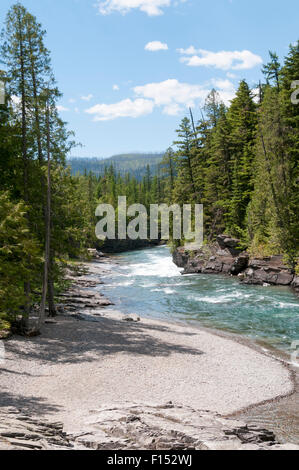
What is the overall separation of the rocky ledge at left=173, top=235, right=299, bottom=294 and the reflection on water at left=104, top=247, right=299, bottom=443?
4.76ft

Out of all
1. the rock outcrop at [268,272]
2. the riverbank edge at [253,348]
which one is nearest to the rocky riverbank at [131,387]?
the riverbank edge at [253,348]

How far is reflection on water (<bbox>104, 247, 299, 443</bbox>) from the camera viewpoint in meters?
12.1

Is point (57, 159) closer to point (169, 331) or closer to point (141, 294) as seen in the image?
point (169, 331)

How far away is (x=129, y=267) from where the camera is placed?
52.5 m

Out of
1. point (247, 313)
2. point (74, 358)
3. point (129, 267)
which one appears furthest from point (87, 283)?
point (74, 358)

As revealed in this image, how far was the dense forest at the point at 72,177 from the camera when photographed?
1783cm

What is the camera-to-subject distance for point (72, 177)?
44.4 meters

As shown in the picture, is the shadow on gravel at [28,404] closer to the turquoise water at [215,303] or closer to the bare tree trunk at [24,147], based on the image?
the bare tree trunk at [24,147]

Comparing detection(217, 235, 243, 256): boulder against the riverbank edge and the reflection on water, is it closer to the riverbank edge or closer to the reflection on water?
the reflection on water

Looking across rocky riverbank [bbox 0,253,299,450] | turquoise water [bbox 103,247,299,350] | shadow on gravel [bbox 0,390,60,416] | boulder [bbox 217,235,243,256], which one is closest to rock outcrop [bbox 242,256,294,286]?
turquoise water [bbox 103,247,299,350]

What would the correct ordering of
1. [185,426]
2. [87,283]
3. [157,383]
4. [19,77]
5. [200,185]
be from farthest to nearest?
[200,185] → [87,283] → [19,77] → [157,383] → [185,426]

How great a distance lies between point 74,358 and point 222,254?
2990 centimetres

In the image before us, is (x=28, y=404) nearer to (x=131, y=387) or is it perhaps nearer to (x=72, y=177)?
(x=131, y=387)

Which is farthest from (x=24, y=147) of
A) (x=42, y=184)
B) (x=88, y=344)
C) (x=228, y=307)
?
(x=228, y=307)
